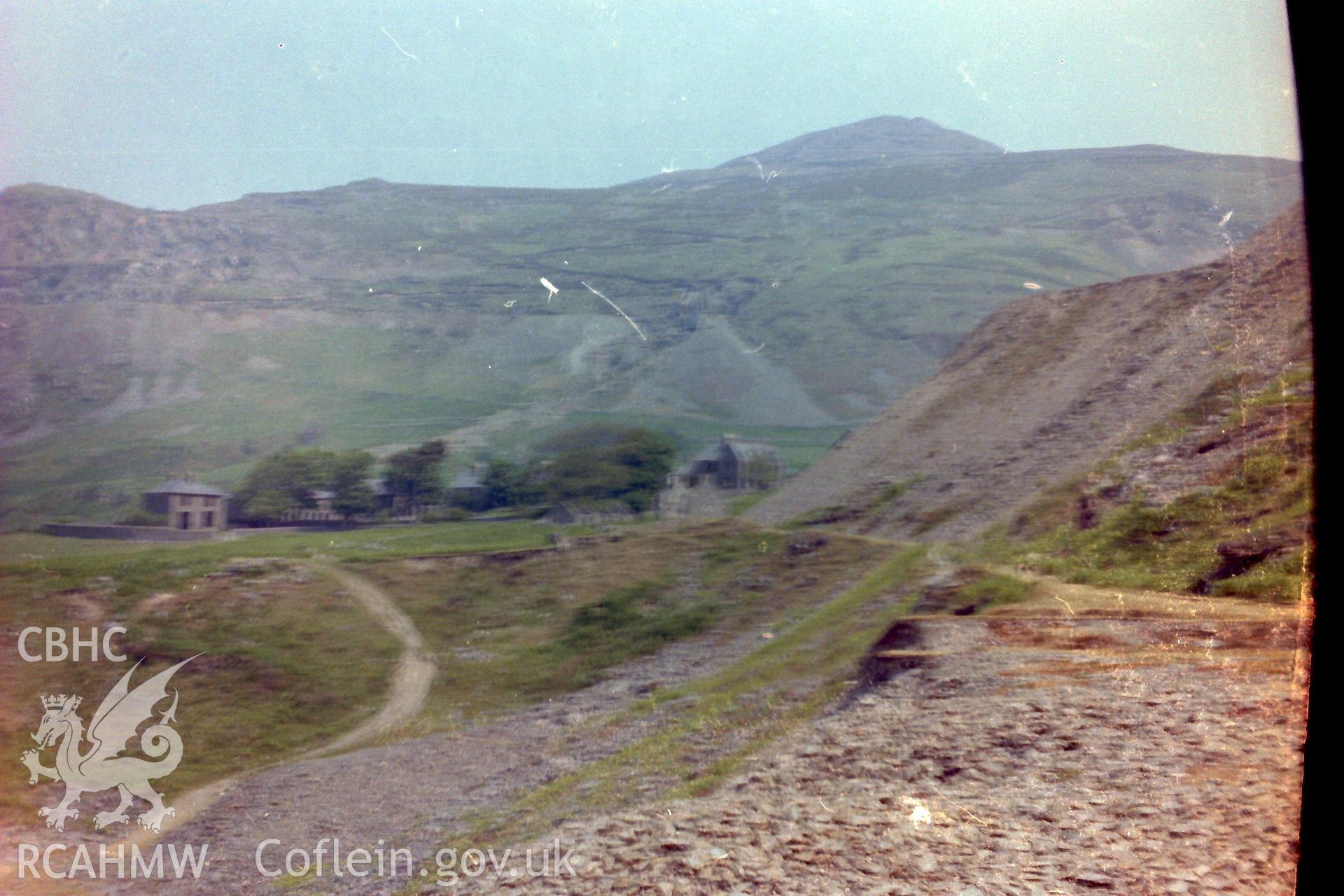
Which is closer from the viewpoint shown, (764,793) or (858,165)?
(764,793)

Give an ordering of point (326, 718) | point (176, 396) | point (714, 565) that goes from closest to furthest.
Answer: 1. point (326, 718)
2. point (714, 565)
3. point (176, 396)

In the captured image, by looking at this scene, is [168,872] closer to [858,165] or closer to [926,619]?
[926,619]

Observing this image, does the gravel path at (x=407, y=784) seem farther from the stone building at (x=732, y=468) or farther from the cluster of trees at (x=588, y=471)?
the stone building at (x=732, y=468)

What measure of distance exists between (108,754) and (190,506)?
13.6 feet

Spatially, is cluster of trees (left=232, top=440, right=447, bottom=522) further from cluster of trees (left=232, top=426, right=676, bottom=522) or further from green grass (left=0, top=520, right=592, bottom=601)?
green grass (left=0, top=520, right=592, bottom=601)

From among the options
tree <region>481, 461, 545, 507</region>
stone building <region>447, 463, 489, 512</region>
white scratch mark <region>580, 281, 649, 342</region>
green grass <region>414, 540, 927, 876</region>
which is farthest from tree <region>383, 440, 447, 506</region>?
green grass <region>414, 540, 927, 876</region>

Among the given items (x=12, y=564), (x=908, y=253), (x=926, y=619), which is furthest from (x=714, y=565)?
(x=908, y=253)

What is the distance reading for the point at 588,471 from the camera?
41.0ft

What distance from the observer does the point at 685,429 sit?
13828mm

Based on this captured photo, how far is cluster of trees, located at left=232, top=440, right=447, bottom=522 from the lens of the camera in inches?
429

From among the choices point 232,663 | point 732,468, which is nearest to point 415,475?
point 232,663

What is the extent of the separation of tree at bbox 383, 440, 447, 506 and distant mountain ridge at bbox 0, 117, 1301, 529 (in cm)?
56

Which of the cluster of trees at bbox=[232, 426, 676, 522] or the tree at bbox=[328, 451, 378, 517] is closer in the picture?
the cluster of trees at bbox=[232, 426, 676, 522]

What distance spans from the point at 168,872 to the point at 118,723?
6.52ft
